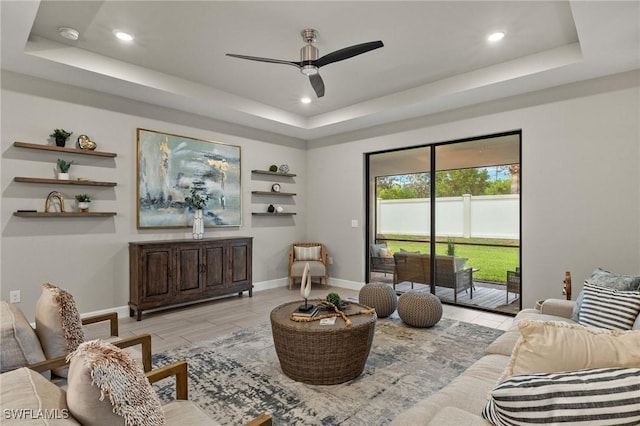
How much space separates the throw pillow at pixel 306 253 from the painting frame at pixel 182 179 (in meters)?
1.22

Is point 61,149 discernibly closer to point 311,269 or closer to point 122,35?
point 122,35

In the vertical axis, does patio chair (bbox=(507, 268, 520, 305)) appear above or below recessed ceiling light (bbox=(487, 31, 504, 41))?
below

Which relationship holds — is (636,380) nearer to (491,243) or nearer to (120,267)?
(491,243)

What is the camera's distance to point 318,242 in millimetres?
6633

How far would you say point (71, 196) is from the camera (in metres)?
4.00

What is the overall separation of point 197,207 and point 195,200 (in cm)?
11

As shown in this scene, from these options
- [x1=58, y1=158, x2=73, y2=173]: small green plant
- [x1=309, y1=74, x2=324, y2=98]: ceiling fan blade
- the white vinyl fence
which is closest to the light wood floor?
the white vinyl fence

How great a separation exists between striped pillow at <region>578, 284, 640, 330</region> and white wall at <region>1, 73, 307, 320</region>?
15.5 feet

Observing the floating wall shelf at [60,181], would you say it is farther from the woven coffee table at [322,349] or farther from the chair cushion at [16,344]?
the woven coffee table at [322,349]

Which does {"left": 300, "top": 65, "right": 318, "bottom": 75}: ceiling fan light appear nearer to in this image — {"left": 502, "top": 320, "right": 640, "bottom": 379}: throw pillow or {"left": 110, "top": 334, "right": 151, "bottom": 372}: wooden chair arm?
{"left": 110, "top": 334, "right": 151, "bottom": 372}: wooden chair arm

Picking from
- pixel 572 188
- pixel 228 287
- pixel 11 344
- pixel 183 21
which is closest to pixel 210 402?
pixel 11 344

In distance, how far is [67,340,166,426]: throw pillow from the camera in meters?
0.93

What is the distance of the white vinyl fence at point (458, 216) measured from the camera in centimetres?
451

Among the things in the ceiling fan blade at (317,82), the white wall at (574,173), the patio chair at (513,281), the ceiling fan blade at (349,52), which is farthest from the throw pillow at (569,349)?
the patio chair at (513,281)
